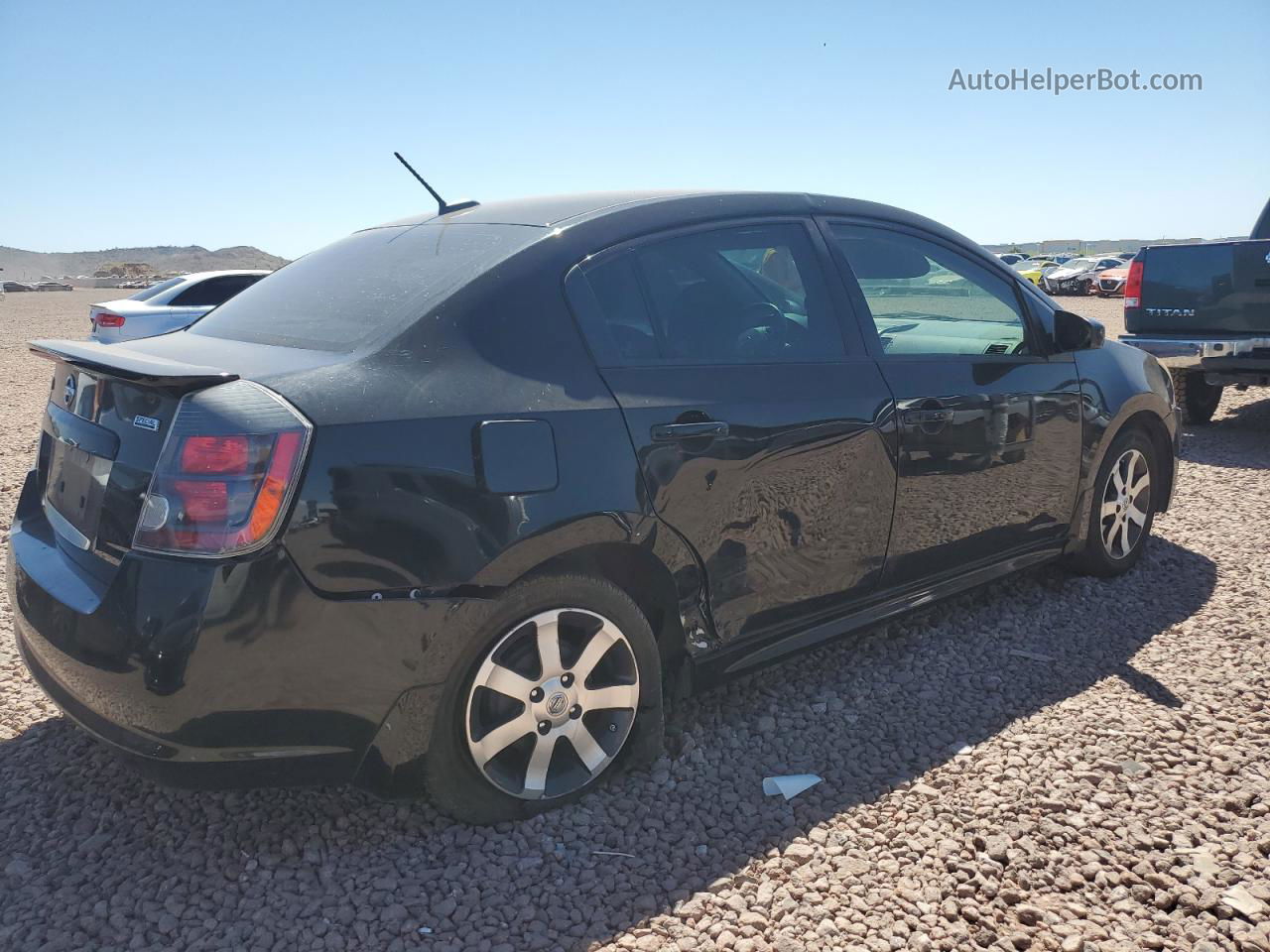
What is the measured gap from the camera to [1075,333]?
13.4 feet

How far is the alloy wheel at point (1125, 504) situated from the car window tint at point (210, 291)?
988cm

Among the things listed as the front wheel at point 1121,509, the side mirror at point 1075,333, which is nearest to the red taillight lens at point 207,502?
the side mirror at point 1075,333

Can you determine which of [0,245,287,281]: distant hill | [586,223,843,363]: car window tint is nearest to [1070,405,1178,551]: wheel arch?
[586,223,843,363]: car window tint

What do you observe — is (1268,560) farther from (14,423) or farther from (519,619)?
(14,423)

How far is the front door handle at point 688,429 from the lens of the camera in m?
2.79

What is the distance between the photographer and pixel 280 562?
88.7 inches

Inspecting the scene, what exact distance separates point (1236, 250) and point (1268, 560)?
390 centimetres

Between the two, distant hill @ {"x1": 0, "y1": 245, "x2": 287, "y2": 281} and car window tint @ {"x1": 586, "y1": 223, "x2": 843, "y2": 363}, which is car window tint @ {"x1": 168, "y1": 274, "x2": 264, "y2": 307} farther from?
distant hill @ {"x1": 0, "y1": 245, "x2": 287, "y2": 281}

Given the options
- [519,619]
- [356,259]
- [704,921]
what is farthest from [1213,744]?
[356,259]

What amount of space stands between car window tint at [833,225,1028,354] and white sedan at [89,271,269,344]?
856 cm

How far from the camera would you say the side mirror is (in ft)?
13.4

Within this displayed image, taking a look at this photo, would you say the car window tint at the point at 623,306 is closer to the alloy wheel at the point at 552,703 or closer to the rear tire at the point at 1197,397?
the alloy wheel at the point at 552,703

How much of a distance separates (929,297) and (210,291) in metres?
10.4

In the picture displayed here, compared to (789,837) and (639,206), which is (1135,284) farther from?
(789,837)
